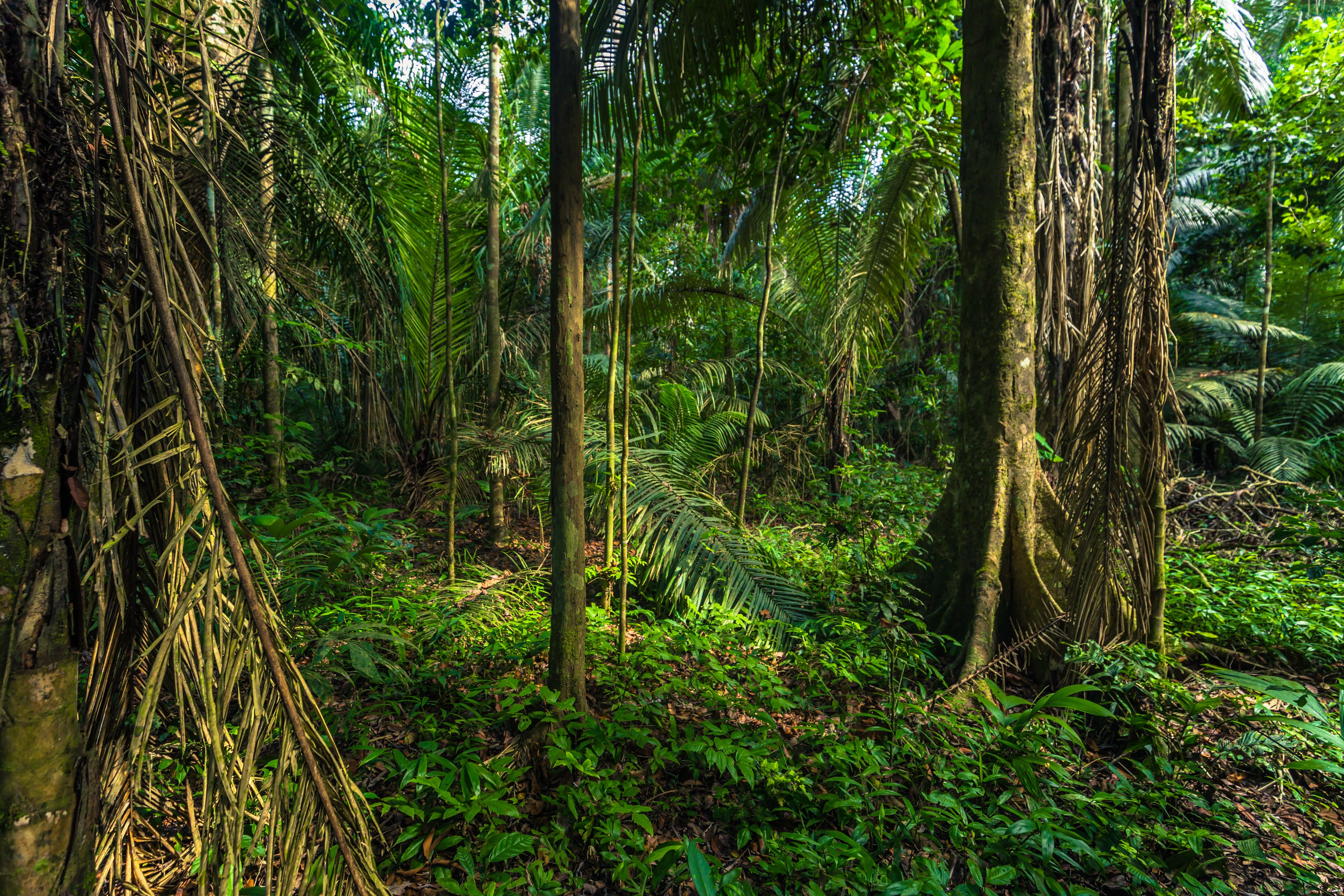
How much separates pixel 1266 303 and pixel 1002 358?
796 centimetres

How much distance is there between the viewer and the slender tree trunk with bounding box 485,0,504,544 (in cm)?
413

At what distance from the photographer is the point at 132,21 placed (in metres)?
0.84

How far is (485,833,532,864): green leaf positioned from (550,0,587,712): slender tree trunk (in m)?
0.46

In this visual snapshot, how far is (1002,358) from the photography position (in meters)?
2.65

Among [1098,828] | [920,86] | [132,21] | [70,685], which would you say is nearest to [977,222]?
[920,86]

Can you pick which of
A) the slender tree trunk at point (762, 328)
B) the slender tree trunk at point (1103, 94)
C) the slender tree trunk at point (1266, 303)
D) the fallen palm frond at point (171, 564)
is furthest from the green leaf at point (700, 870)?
the slender tree trunk at point (1266, 303)

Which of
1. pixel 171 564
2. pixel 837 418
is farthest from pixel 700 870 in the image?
pixel 837 418

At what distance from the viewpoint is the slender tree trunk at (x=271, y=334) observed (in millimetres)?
2477

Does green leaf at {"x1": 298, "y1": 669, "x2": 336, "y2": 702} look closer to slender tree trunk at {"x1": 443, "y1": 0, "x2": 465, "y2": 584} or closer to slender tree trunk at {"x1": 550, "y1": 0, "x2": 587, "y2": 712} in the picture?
slender tree trunk at {"x1": 550, "y1": 0, "x2": 587, "y2": 712}

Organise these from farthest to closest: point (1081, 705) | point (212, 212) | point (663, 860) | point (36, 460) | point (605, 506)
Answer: point (605, 506) < point (1081, 705) < point (663, 860) < point (212, 212) < point (36, 460)

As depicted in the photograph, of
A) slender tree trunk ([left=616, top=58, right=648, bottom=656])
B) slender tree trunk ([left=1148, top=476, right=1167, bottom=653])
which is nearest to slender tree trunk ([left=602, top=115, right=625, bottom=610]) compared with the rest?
slender tree trunk ([left=616, top=58, right=648, bottom=656])

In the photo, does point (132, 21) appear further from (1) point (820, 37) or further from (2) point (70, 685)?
(1) point (820, 37)

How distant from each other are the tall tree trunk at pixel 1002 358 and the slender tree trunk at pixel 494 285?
2.99 m

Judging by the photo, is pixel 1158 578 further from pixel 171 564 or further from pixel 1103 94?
pixel 1103 94
